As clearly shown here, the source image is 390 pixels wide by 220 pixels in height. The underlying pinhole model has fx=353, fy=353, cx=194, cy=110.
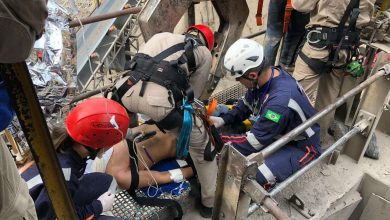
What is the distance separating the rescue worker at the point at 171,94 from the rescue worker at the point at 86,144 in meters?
0.58

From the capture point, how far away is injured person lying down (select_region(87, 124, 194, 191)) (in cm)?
307

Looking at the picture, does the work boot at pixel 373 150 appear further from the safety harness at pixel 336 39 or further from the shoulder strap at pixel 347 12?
the shoulder strap at pixel 347 12

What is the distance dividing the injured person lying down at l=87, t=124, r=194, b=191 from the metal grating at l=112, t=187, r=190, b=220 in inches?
6.6

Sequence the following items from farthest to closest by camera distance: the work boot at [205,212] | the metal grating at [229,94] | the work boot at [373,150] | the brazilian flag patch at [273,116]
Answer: the metal grating at [229,94] → the work boot at [373,150] → the work boot at [205,212] → the brazilian flag patch at [273,116]

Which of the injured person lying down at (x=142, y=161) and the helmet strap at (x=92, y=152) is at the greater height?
the helmet strap at (x=92, y=152)

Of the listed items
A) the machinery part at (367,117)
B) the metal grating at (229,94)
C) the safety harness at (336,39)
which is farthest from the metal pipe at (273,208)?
the metal grating at (229,94)

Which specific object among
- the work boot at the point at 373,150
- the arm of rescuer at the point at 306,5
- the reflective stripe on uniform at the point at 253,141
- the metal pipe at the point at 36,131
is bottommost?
the work boot at the point at 373,150

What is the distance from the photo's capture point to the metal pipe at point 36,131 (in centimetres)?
109

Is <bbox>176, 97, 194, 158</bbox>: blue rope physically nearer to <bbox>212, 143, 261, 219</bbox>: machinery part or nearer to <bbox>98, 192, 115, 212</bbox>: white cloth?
<bbox>98, 192, 115, 212</bbox>: white cloth

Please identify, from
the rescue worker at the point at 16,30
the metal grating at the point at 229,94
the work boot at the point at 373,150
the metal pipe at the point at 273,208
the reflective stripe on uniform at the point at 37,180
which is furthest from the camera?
the metal grating at the point at 229,94

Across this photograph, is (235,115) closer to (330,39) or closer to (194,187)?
(194,187)

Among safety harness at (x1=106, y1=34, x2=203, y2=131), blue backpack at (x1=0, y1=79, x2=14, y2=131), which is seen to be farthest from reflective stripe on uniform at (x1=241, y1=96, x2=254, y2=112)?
blue backpack at (x1=0, y1=79, x2=14, y2=131)

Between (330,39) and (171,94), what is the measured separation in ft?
5.88

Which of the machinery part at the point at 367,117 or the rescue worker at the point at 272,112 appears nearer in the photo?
the rescue worker at the point at 272,112
